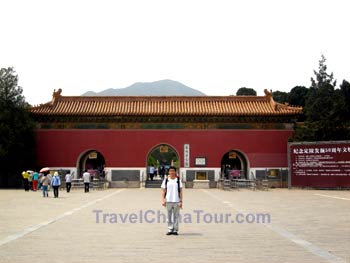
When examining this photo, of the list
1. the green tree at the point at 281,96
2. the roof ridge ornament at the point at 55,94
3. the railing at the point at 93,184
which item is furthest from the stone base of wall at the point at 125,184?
the green tree at the point at 281,96

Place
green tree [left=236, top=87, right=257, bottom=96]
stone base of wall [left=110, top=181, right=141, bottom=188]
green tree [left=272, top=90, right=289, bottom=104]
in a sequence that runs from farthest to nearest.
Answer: green tree [left=236, top=87, right=257, bottom=96]
green tree [left=272, top=90, right=289, bottom=104]
stone base of wall [left=110, top=181, right=141, bottom=188]

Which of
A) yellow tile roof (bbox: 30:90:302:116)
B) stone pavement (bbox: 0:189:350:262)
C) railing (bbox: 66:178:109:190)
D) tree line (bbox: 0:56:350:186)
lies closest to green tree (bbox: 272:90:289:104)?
tree line (bbox: 0:56:350:186)

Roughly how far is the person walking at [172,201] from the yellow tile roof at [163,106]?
23148 mm

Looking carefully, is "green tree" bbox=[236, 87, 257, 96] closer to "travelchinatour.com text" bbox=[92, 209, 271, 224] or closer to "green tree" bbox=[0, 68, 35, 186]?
"green tree" bbox=[0, 68, 35, 186]

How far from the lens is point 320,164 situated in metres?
27.9

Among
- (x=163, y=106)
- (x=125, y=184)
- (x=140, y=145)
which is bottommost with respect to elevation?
(x=125, y=184)

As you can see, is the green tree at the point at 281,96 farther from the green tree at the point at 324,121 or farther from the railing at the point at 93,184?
the railing at the point at 93,184

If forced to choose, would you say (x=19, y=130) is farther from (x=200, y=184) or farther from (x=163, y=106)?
(x=200, y=184)

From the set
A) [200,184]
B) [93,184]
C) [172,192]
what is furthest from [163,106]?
[172,192]

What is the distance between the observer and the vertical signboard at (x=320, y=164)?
27.1m

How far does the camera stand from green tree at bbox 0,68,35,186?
30.4m

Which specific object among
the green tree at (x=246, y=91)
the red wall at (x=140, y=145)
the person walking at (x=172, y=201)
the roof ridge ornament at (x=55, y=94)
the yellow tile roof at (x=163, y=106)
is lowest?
the person walking at (x=172, y=201)

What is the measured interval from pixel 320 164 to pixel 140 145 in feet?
38.8

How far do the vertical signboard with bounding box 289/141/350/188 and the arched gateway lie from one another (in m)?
4.23
